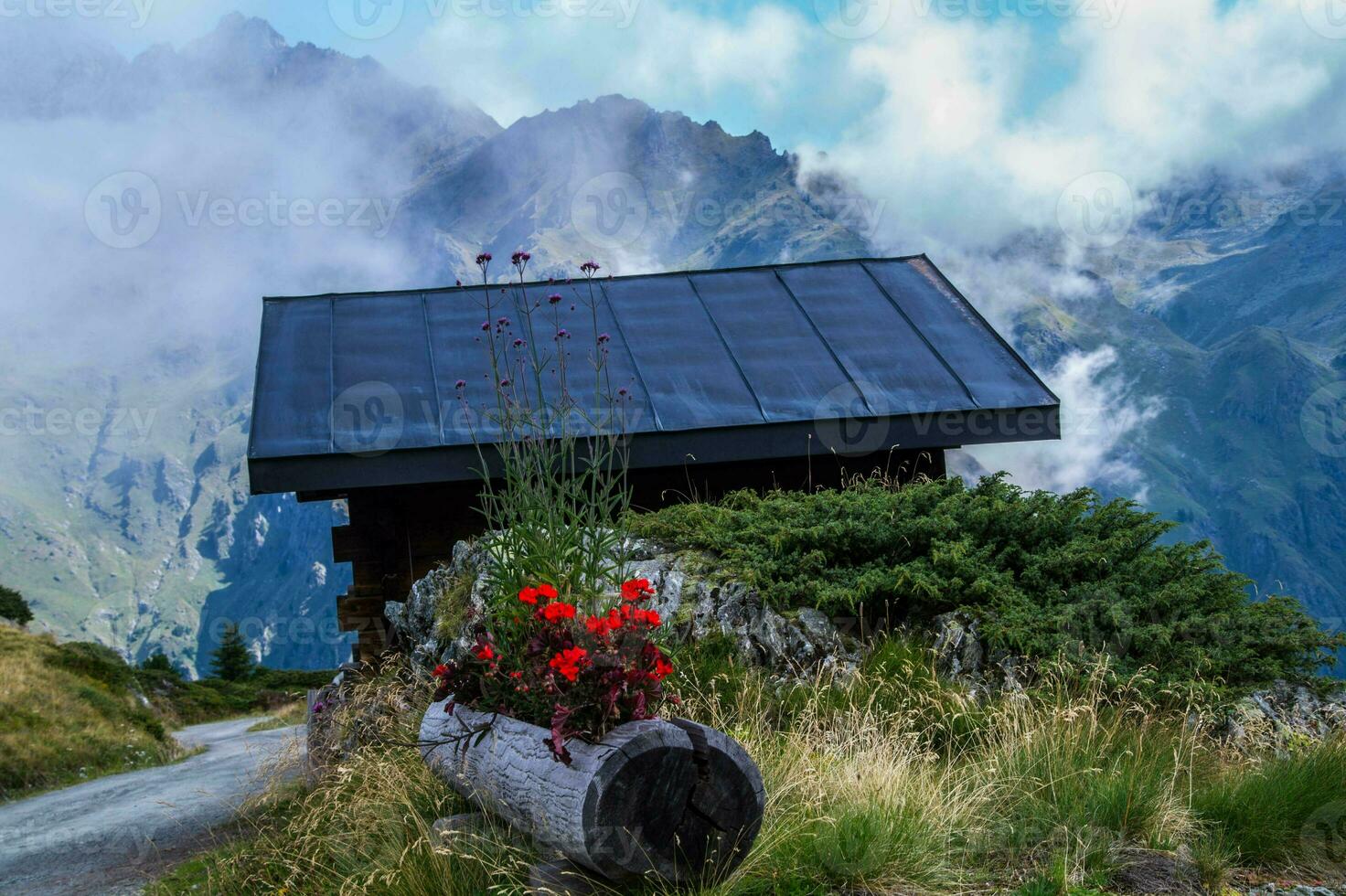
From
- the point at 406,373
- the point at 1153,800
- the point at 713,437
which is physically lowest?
the point at 1153,800

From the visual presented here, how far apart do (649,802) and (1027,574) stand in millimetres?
3969

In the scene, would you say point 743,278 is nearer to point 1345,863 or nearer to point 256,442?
point 256,442

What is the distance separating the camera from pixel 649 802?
13.7ft

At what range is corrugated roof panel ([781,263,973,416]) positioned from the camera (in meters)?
10.1

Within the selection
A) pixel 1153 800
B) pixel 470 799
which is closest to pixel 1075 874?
pixel 1153 800

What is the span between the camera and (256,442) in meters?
9.09

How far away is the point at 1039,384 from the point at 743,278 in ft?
12.3

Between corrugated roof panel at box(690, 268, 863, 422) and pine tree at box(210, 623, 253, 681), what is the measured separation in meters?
41.5

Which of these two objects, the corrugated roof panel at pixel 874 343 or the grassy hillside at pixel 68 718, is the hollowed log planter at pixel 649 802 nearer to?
the corrugated roof panel at pixel 874 343
